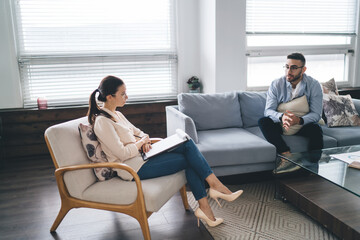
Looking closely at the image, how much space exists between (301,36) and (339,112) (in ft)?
5.64

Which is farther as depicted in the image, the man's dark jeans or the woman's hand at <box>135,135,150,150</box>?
the man's dark jeans

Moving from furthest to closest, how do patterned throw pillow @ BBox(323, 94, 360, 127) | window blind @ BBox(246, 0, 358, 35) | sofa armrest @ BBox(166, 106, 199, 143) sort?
window blind @ BBox(246, 0, 358, 35) < patterned throw pillow @ BBox(323, 94, 360, 127) < sofa armrest @ BBox(166, 106, 199, 143)

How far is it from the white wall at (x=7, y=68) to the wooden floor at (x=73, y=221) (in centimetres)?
136

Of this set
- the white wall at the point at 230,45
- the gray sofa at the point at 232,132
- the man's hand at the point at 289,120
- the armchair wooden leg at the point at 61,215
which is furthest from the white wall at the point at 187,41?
the armchair wooden leg at the point at 61,215

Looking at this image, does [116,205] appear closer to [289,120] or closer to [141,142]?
[141,142]

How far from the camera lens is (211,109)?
3.24 metres

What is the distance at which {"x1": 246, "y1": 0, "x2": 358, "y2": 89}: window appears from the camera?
4.40 meters

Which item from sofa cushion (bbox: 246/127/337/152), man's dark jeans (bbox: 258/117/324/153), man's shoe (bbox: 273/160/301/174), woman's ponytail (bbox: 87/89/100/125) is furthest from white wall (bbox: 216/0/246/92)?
woman's ponytail (bbox: 87/89/100/125)

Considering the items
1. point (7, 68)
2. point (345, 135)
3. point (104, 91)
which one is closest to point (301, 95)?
point (345, 135)

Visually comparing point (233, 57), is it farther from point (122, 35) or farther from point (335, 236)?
point (335, 236)

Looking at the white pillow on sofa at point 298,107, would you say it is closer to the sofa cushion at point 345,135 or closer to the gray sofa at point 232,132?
the gray sofa at point 232,132

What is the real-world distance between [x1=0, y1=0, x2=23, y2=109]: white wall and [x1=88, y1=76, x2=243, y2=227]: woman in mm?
2352

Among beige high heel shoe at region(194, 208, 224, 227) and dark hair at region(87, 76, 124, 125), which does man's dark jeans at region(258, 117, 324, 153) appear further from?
dark hair at region(87, 76, 124, 125)

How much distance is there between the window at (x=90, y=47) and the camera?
3916 mm
